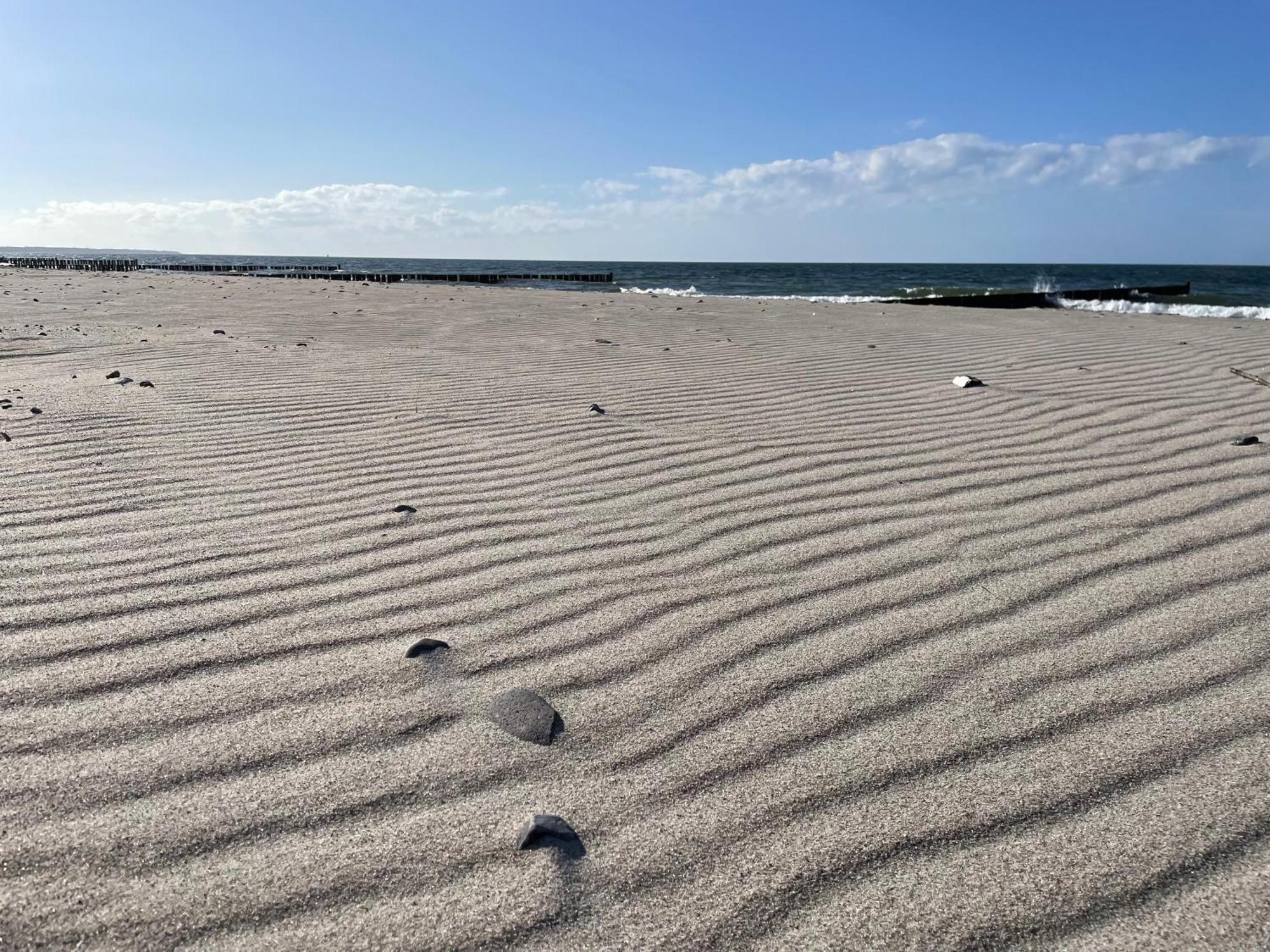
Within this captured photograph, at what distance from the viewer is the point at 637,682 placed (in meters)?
2.04

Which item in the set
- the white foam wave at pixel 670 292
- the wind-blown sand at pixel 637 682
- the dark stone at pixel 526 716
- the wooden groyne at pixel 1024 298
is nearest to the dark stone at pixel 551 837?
the wind-blown sand at pixel 637 682

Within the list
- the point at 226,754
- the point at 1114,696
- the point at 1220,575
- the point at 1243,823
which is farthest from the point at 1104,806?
the point at 226,754

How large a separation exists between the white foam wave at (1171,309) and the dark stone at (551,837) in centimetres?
1612

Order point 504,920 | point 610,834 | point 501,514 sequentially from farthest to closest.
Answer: point 501,514
point 610,834
point 504,920

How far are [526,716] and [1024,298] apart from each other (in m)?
18.3

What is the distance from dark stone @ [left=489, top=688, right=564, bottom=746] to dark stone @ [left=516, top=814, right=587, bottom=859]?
0.26 m

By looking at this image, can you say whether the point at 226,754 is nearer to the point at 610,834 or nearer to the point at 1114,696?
the point at 610,834

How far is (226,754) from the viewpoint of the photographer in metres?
1.74

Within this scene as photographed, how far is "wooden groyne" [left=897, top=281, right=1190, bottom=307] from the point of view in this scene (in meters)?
17.0

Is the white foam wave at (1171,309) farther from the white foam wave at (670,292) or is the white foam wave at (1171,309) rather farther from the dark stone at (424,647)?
the dark stone at (424,647)

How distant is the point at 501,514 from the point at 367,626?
96 cm

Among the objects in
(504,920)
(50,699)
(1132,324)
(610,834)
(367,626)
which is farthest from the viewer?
(1132,324)

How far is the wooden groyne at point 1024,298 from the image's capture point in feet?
55.9

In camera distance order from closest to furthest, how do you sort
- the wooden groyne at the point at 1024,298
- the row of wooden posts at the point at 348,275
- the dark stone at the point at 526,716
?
1. the dark stone at the point at 526,716
2. the wooden groyne at the point at 1024,298
3. the row of wooden posts at the point at 348,275
